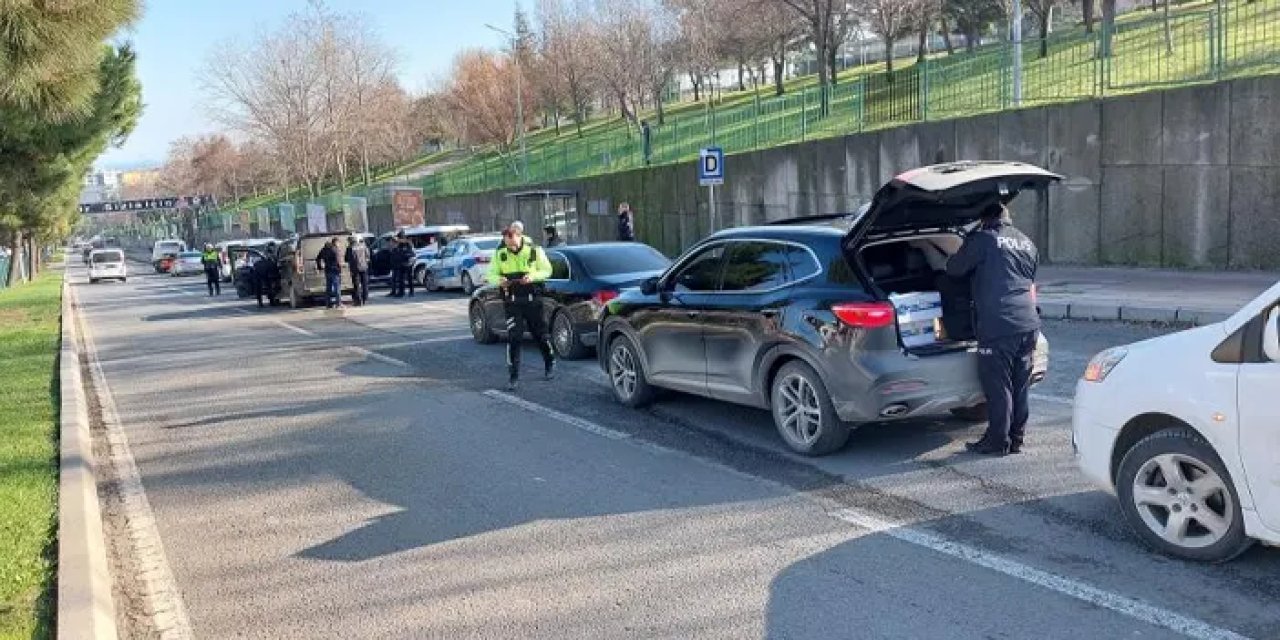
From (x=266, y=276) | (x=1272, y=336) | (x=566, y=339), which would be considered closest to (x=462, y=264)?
(x=266, y=276)

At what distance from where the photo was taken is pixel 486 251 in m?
25.9

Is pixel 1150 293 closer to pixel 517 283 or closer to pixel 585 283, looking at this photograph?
pixel 585 283

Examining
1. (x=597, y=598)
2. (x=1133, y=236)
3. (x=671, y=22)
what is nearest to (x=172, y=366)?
(x=597, y=598)

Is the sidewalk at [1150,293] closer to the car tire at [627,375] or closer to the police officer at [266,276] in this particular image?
the car tire at [627,375]

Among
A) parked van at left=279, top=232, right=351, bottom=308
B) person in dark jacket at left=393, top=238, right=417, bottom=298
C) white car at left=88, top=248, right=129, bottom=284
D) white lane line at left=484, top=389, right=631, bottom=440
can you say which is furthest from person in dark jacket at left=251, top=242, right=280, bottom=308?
white car at left=88, top=248, right=129, bottom=284

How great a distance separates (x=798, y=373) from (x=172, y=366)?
11.2m

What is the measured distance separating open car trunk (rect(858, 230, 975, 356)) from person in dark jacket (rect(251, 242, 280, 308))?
21.4m

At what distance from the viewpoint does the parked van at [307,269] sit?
974 inches

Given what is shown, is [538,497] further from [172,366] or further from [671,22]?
[671,22]

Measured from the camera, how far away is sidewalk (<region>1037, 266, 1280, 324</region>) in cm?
1290

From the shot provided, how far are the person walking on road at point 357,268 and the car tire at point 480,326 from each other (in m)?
8.74

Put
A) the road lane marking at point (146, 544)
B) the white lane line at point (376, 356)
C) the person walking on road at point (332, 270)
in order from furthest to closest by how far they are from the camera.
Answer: the person walking on road at point (332, 270) → the white lane line at point (376, 356) → the road lane marking at point (146, 544)

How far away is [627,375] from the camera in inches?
389

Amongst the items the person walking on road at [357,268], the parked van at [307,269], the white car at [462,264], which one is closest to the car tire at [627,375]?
the person walking on road at [357,268]
